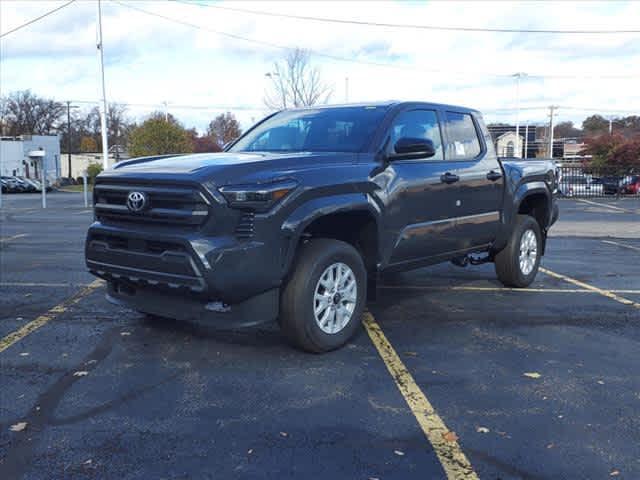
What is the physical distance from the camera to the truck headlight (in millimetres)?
4230

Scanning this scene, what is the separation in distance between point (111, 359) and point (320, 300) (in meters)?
1.66

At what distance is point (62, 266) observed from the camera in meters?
8.85

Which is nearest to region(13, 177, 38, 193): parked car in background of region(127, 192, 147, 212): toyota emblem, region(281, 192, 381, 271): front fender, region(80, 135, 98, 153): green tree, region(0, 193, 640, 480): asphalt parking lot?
region(0, 193, 640, 480): asphalt parking lot

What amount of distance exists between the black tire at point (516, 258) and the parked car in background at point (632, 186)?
73.5 feet

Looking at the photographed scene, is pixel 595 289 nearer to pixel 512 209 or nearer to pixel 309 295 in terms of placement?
pixel 512 209

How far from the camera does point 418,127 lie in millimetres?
5844

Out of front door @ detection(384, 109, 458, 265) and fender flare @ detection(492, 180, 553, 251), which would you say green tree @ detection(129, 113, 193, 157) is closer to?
fender flare @ detection(492, 180, 553, 251)

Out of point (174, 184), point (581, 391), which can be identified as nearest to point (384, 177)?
point (174, 184)

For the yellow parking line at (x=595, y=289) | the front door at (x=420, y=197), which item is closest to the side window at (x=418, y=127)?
the front door at (x=420, y=197)

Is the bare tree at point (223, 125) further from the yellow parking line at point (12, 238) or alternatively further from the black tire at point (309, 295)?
the black tire at point (309, 295)

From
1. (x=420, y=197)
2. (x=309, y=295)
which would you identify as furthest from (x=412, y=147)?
(x=309, y=295)

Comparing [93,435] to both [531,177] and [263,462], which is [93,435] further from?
[531,177]

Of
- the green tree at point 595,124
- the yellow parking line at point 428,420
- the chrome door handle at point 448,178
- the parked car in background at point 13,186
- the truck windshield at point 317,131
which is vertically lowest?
the parked car in background at point 13,186

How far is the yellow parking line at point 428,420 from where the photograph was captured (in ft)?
10.3
